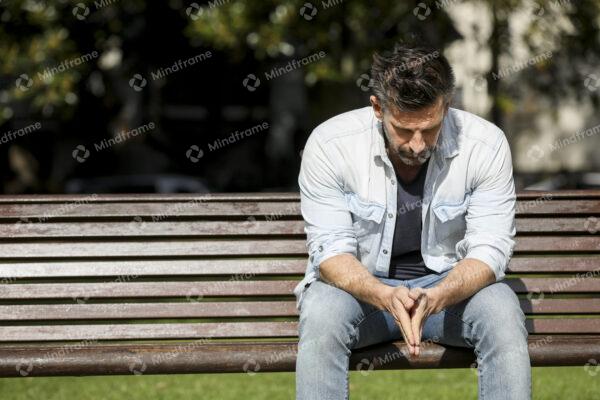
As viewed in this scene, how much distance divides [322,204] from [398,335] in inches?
22.3

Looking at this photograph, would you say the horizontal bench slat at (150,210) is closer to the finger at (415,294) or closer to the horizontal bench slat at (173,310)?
the horizontal bench slat at (173,310)

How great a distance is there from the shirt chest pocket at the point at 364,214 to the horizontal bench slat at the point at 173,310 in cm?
52

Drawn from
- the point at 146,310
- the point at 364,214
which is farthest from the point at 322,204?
the point at 146,310

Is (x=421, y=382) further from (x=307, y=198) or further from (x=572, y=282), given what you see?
(x=307, y=198)

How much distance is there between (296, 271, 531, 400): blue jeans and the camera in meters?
3.45

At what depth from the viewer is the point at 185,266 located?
14.5 feet

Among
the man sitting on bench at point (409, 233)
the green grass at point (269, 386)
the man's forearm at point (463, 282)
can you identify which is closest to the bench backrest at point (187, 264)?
the man sitting on bench at point (409, 233)

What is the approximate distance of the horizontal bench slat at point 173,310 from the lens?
432cm

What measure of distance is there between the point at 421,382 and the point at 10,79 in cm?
1525

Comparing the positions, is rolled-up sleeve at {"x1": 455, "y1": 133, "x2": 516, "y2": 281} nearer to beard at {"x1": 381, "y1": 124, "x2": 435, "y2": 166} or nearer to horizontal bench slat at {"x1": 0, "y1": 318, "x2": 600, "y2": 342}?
beard at {"x1": 381, "y1": 124, "x2": 435, "y2": 166}

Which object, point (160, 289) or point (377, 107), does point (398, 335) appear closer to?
point (377, 107)

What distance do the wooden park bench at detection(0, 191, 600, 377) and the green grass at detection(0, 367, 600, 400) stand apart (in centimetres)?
123

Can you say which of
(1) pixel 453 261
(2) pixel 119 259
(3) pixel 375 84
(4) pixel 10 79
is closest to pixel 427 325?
(1) pixel 453 261

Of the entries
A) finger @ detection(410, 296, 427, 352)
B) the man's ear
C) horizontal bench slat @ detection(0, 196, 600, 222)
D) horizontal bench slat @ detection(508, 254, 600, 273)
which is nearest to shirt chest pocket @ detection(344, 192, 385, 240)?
the man's ear
